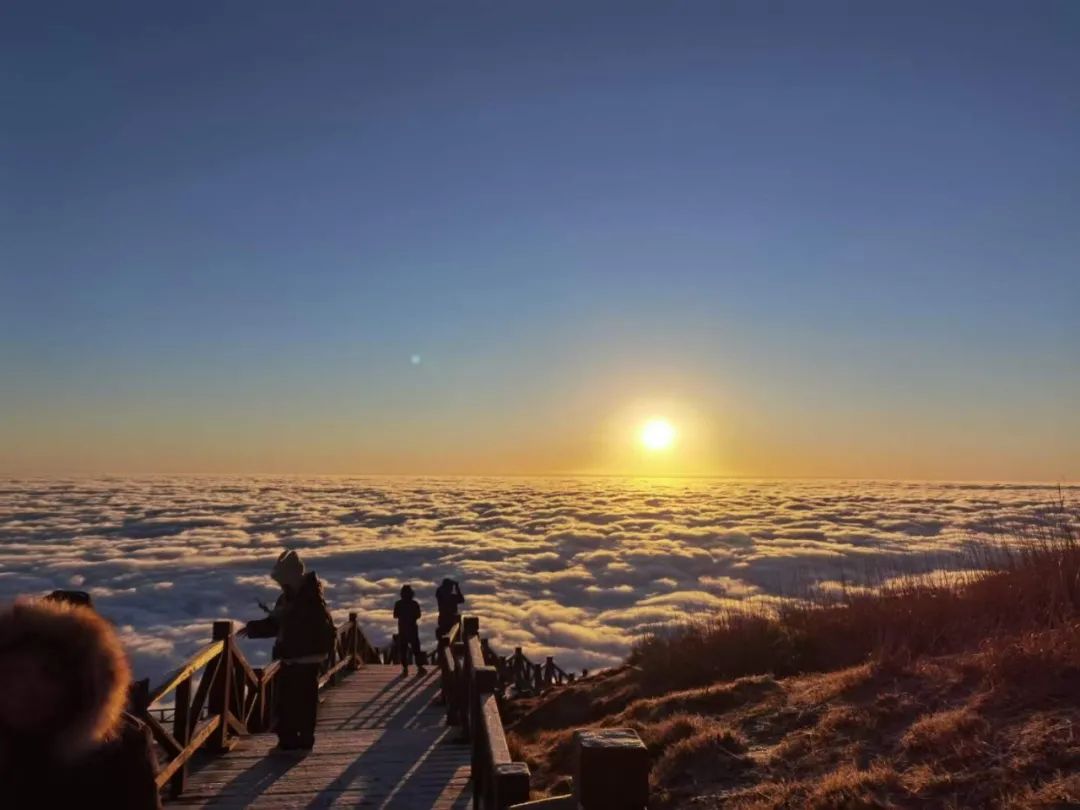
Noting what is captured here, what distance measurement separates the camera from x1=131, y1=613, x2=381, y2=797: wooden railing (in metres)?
5.58

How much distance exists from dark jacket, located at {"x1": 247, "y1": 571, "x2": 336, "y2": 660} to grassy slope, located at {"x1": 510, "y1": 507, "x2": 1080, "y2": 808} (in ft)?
9.87

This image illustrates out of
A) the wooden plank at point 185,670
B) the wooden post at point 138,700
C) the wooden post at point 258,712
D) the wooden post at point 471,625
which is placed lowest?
the wooden post at point 258,712

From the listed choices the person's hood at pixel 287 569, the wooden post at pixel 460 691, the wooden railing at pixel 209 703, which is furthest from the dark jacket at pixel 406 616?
the person's hood at pixel 287 569

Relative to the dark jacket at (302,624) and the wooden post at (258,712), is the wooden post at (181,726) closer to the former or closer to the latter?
the dark jacket at (302,624)

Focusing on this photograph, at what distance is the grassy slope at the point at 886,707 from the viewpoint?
5305 millimetres

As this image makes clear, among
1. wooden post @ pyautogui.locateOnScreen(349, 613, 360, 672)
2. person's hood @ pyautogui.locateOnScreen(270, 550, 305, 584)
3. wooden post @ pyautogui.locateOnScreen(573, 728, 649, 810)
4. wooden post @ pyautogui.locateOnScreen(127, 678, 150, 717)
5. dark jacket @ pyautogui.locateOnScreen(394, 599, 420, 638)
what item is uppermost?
person's hood @ pyautogui.locateOnScreen(270, 550, 305, 584)

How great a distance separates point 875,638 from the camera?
10.2 meters

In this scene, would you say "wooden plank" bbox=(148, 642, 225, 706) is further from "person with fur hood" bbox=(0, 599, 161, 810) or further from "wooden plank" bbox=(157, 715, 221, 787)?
"person with fur hood" bbox=(0, 599, 161, 810)

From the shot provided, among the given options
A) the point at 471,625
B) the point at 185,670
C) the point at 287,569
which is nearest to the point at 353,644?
the point at 471,625

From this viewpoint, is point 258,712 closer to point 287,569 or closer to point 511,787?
point 287,569

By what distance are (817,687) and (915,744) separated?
2.52 m

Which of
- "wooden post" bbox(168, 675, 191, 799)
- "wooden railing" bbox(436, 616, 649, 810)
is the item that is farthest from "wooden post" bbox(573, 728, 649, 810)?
"wooden post" bbox(168, 675, 191, 799)

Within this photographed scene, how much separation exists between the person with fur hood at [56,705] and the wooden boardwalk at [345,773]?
4155mm

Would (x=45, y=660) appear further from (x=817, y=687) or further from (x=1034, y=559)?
(x=1034, y=559)
